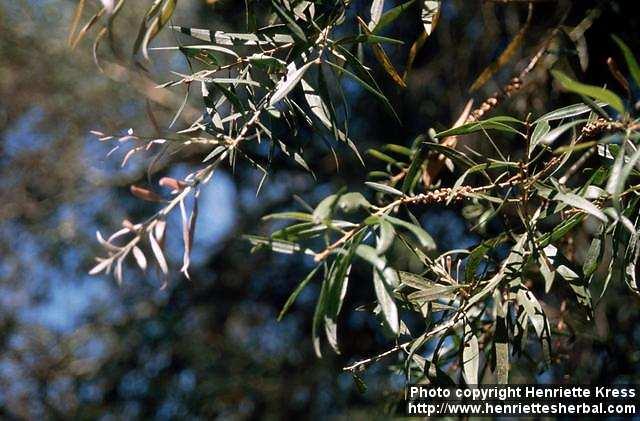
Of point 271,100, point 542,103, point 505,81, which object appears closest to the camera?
point 271,100

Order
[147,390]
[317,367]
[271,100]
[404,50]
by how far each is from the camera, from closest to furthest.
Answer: [271,100], [404,50], [317,367], [147,390]

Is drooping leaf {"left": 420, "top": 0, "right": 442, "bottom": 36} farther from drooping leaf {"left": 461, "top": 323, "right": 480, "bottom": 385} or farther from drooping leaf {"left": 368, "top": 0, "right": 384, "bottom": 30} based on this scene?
drooping leaf {"left": 461, "top": 323, "right": 480, "bottom": 385}

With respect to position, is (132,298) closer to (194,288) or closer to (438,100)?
(194,288)

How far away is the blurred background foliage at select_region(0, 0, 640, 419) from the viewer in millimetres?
1854

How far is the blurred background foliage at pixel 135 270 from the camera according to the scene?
73.0 inches

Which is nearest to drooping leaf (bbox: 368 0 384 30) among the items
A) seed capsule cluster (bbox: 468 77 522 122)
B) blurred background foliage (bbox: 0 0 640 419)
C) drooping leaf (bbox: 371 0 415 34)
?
drooping leaf (bbox: 371 0 415 34)

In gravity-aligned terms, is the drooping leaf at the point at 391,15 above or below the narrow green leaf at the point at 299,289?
above

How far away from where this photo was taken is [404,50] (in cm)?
168

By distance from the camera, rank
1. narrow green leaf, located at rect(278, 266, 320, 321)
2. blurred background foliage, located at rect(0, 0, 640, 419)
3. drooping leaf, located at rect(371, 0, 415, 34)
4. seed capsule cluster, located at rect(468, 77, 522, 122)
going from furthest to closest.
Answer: blurred background foliage, located at rect(0, 0, 640, 419) < seed capsule cluster, located at rect(468, 77, 522, 122) < drooping leaf, located at rect(371, 0, 415, 34) < narrow green leaf, located at rect(278, 266, 320, 321)

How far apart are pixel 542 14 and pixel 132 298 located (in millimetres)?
1389

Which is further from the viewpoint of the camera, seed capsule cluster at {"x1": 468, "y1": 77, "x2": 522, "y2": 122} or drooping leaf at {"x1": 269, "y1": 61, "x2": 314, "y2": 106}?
seed capsule cluster at {"x1": 468, "y1": 77, "x2": 522, "y2": 122}

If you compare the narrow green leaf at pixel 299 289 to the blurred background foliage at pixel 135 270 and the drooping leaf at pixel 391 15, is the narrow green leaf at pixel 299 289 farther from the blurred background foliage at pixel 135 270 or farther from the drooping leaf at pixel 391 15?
the blurred background foliage at pixel 135 270

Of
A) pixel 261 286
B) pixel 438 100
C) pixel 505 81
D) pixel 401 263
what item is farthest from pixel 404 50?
pixel 261 286

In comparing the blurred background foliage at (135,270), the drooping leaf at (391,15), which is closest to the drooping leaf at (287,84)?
the drooping leaf at (391,15)
